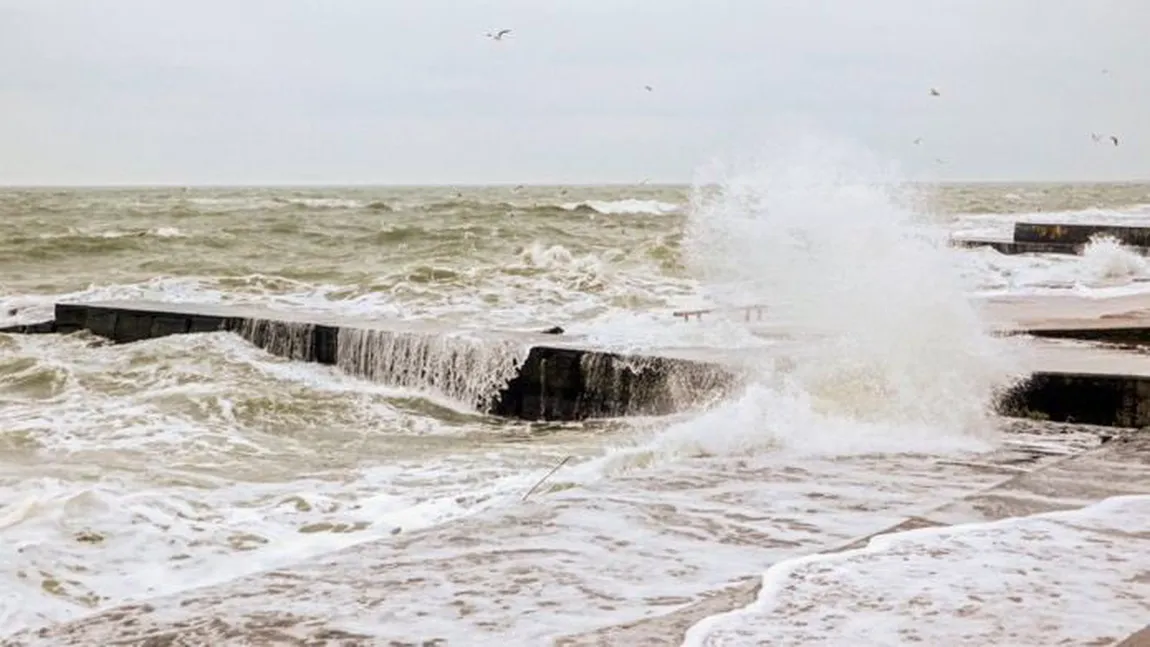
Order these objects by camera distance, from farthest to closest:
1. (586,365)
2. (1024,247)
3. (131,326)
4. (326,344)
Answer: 1. (1024,247)
2. (131,326)
3. (326,344)
4. (586,365)

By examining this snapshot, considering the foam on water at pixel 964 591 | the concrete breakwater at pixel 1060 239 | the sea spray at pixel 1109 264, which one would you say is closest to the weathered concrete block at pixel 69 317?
the foam on water at pixel 964 591

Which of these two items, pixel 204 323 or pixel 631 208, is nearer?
pixel 204 323

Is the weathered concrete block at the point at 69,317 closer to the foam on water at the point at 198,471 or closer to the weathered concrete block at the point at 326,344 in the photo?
the foam on water at the point at 198,471

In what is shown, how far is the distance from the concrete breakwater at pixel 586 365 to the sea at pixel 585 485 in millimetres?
180

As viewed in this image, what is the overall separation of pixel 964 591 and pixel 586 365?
5421 mm

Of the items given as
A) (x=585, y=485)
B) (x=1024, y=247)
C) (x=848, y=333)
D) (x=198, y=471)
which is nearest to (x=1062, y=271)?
(x=1024, y=247)

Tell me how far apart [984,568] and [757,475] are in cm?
169

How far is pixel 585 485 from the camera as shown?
5.23 meters

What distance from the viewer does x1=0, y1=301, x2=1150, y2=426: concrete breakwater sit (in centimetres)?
692

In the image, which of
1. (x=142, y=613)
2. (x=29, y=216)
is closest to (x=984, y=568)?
(x=142, y=613)

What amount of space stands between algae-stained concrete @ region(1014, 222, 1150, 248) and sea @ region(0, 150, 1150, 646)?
8736 millimetres

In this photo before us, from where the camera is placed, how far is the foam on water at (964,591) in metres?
3.03

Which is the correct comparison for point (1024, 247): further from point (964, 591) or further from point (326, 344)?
point (964, 591)

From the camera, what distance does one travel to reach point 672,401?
8211mm
